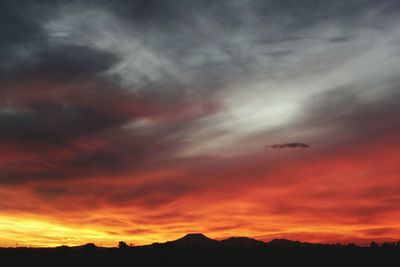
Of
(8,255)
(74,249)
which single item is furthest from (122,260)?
(8,255)

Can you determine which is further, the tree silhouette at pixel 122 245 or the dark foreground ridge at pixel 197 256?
the tree silhouette at pixel 122 245

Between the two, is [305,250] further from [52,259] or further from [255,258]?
[52,259]

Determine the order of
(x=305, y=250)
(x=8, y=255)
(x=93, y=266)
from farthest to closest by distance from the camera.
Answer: (x=305, y=250) → (x=8, y=255) → (x=93, y=266)

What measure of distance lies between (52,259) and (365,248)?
2603cm

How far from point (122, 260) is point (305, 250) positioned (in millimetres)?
15143

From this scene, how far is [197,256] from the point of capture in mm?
41000

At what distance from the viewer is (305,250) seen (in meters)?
44.1

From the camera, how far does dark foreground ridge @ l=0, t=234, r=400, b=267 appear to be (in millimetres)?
39812

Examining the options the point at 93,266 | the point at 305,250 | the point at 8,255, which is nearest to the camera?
the point at 93,266

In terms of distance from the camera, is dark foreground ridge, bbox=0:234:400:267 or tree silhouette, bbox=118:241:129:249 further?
tree silhouette, bbox=118:241:129:249

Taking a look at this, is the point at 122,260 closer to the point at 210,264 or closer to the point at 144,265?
the point at 144,265

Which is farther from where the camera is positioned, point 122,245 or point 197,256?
point 122,245

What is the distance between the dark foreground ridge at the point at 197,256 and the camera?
131 feet

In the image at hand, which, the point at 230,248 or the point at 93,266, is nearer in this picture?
the point at 93,266
